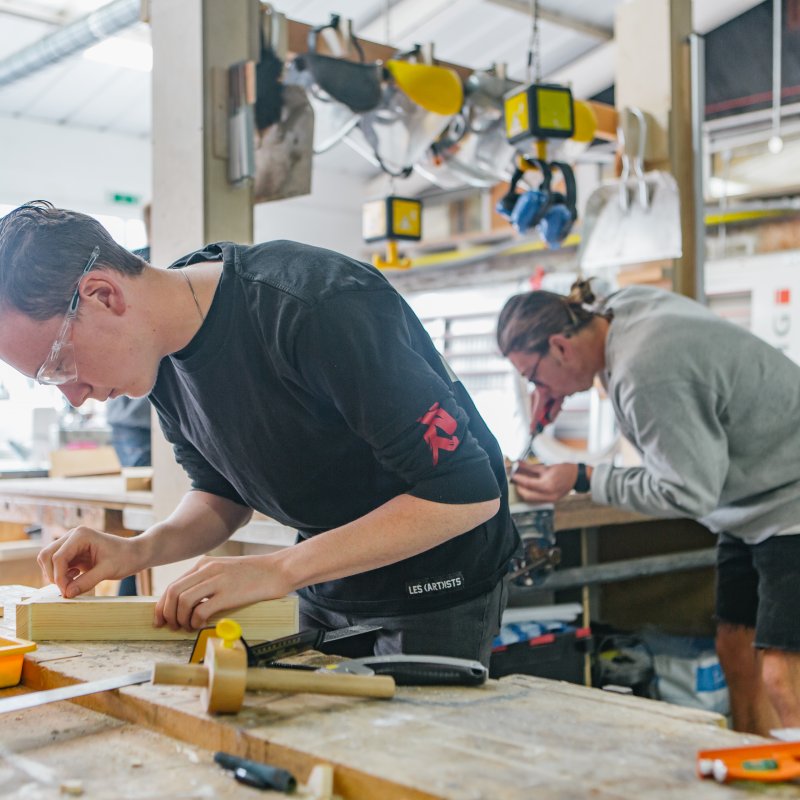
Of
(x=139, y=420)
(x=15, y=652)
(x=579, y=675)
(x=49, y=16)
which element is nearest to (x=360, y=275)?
(x=15, y=652)

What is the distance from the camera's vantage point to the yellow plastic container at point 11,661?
1143 mm

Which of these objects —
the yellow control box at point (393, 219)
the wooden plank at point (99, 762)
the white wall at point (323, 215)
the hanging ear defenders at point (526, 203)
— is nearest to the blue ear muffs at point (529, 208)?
the hanging ear defenders at point (526, 203)

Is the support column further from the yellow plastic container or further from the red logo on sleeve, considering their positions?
the red logo on sleeve

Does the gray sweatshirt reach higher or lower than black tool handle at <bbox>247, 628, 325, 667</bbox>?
higher

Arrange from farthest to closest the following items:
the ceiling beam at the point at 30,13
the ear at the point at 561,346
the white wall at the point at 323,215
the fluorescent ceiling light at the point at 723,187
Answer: the white wall at the point at 323,215 < the fluorescent ceiling light at the point at 723,187 < the ceiling beam at the point at 30,13 < the ear at the point at 561,346

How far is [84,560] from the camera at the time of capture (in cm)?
140

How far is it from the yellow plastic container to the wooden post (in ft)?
8.84

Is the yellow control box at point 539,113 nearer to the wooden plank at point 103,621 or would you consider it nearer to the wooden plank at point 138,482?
the wooden plank at point 138,482

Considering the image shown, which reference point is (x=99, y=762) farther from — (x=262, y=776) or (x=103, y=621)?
(x=103, y=621)

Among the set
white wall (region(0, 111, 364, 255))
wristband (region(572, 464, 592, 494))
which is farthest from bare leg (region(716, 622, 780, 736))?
white wall (region(0, 111, 364, 255))

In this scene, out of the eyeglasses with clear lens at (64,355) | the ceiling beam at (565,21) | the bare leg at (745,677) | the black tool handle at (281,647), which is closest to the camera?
the black tool handle at (281,647)

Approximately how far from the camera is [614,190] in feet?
10.9

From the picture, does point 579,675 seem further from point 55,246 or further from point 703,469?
point 55,246

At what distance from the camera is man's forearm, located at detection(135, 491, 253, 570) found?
145 centimetres
